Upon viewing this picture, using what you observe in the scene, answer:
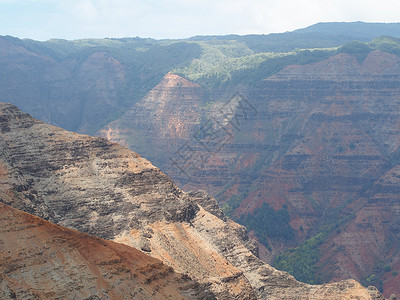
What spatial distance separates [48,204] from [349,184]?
357 ft

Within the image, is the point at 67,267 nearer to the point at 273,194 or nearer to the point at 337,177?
the point at 273,194

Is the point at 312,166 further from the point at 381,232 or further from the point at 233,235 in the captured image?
the point at 233,235

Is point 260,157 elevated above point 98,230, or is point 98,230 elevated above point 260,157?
point 98,230

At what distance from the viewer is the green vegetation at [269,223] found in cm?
16675

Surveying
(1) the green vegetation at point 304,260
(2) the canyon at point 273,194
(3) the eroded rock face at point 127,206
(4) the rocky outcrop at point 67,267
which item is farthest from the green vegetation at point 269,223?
(4) the rocky outcrop at point 67,267

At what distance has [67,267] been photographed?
62.8 m

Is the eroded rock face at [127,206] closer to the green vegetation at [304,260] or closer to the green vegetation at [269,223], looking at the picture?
the green vegetation at [304,260]

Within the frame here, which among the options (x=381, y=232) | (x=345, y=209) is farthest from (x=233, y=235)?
(x=345, y=209)

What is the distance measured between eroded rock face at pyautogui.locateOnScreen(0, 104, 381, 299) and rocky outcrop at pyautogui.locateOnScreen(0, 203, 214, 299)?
416 inches

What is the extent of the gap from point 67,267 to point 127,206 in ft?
84.4

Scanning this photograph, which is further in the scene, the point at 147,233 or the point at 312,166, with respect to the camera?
the point at 312,166

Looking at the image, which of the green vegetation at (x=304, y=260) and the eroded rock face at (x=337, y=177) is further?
the eroded rock face at (x=337, y=177)

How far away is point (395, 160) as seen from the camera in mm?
182875

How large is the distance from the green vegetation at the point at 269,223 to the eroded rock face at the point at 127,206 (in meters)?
72.3
